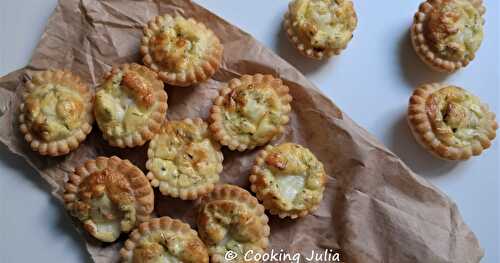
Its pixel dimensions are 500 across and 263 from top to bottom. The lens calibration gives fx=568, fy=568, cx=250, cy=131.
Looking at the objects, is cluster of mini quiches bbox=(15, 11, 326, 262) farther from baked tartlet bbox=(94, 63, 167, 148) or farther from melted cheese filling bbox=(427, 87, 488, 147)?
melted cheese filling bbox=(427, 87, 488, 147)

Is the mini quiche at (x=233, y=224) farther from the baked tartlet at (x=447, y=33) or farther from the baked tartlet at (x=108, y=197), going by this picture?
the baked tartlet at (x=447, y=33)

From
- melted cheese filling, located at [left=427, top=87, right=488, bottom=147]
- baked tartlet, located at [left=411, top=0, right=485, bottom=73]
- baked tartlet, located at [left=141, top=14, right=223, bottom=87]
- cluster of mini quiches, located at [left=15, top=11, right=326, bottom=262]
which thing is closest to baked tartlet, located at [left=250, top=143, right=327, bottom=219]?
cluster of mini quiches, located at [left=15, top=11, right=326, bottom=262]

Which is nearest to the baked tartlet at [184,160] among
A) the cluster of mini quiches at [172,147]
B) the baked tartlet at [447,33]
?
the cluster of mini quiches at [172,147]

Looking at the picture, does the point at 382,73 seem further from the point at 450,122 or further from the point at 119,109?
the point at 119,109

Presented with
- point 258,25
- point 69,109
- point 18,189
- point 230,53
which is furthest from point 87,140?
point 258,25

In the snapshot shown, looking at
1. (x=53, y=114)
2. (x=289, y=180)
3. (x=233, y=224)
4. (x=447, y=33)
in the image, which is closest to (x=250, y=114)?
(x=289, y=180)
